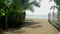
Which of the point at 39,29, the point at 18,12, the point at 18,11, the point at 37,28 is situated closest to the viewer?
the point at 39,29

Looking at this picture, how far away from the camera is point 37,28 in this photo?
7.91m

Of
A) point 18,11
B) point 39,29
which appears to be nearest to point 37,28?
point 39,29

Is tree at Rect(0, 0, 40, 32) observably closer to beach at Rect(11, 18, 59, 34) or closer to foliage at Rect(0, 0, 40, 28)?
foliage at Rect(0, 0, 40, 28)

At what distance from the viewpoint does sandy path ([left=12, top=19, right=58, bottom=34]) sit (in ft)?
23.8

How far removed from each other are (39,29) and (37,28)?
188 millimetres

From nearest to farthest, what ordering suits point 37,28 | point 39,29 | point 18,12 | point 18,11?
1. point 39,29
2. point 37,28
3. point 18,11
4. point 18,12

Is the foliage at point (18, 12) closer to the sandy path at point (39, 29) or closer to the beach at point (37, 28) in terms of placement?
the beach at point (37, 28)

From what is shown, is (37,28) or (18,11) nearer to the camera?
(37,28)

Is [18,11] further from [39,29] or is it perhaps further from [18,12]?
[39,29]

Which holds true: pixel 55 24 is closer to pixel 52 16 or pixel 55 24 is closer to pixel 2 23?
pixel 52 16

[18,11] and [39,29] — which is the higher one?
[18,11]

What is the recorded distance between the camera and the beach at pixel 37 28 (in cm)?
725

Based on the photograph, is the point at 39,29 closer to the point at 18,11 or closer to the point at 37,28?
the point at 37,28

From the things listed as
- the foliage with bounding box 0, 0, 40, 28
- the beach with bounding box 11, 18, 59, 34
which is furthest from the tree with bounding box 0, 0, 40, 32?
the beach with bounding box 11, 18, 59, 34
